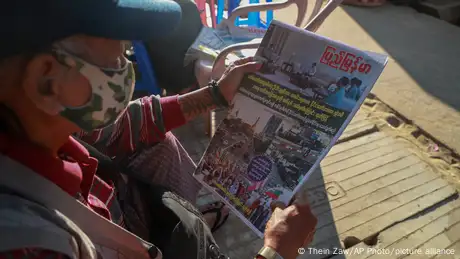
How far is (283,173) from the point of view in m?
1.11

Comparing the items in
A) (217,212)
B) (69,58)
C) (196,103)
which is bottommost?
(217,212)

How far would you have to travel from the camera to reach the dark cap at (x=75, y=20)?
581 millimetres

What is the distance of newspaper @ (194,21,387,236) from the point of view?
107cm

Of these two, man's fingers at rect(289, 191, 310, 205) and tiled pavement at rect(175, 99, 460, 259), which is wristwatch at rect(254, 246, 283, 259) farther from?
tiled pavement at rect(175, 99, 460, 259)

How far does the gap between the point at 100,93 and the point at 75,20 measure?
178 millimetres

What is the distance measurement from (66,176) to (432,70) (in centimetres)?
284

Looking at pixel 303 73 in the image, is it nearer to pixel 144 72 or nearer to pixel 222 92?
pixel 222 92

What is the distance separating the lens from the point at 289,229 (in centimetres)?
102

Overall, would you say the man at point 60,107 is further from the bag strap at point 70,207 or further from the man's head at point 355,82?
the man's head at point 355,82

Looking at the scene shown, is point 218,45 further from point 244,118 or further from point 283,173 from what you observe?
point 283,173

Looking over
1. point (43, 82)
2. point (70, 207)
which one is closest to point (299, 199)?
point (70, 207)

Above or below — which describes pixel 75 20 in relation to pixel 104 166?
above

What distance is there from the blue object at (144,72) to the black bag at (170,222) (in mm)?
836

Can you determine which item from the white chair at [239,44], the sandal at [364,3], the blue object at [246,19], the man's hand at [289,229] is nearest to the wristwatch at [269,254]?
the man's hand at [289,229]
